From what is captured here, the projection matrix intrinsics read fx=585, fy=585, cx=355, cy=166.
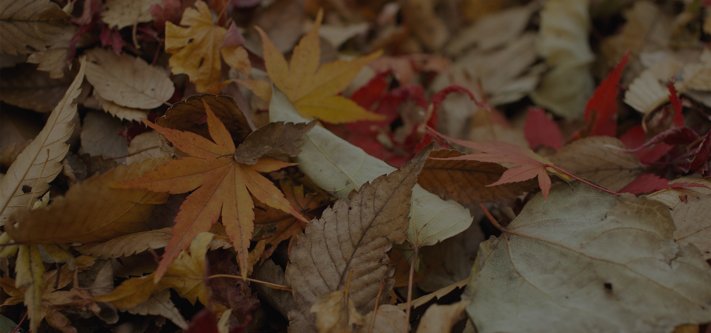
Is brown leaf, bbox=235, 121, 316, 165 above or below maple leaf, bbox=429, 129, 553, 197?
above

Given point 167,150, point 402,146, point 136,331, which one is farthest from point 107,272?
point 402,146

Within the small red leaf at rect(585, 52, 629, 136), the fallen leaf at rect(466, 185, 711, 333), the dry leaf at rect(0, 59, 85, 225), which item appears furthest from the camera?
the small red leaf at rect(585, 52, 629, 136)

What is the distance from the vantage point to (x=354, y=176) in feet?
2.80

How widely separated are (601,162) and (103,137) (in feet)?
2.67

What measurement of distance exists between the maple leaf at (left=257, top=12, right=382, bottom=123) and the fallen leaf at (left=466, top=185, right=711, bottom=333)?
34 cm

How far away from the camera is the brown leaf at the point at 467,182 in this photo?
2.85ft

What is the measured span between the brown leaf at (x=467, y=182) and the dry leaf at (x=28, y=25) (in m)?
0.64

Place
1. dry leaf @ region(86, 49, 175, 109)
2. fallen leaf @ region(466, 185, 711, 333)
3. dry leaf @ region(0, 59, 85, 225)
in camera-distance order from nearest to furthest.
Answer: fallen leaf @ region(466, 185, 711, 333) < dry leaf @ region(0, 59, 85, 225) < dry leaf @ region(86, 49, 175, 109)

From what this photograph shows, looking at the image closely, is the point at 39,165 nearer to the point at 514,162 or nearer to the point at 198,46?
the point at 198,46

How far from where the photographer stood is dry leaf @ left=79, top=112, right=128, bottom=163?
3.08ft

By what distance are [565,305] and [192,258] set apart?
452mm

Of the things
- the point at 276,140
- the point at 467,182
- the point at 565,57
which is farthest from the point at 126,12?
the point at 565,57

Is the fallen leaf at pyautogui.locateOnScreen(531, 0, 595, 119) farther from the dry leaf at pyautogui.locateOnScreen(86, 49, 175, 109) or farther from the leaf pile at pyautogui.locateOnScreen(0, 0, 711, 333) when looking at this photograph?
the dry leaf at pyautogui.locateOnScreen(86, 49, 175, 109)

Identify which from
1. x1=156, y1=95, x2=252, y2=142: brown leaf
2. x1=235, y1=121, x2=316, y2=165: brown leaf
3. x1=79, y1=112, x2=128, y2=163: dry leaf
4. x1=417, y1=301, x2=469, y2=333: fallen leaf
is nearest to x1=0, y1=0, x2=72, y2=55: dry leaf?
x1=79, y1=112, x2=128, y2=163: dry leaf
